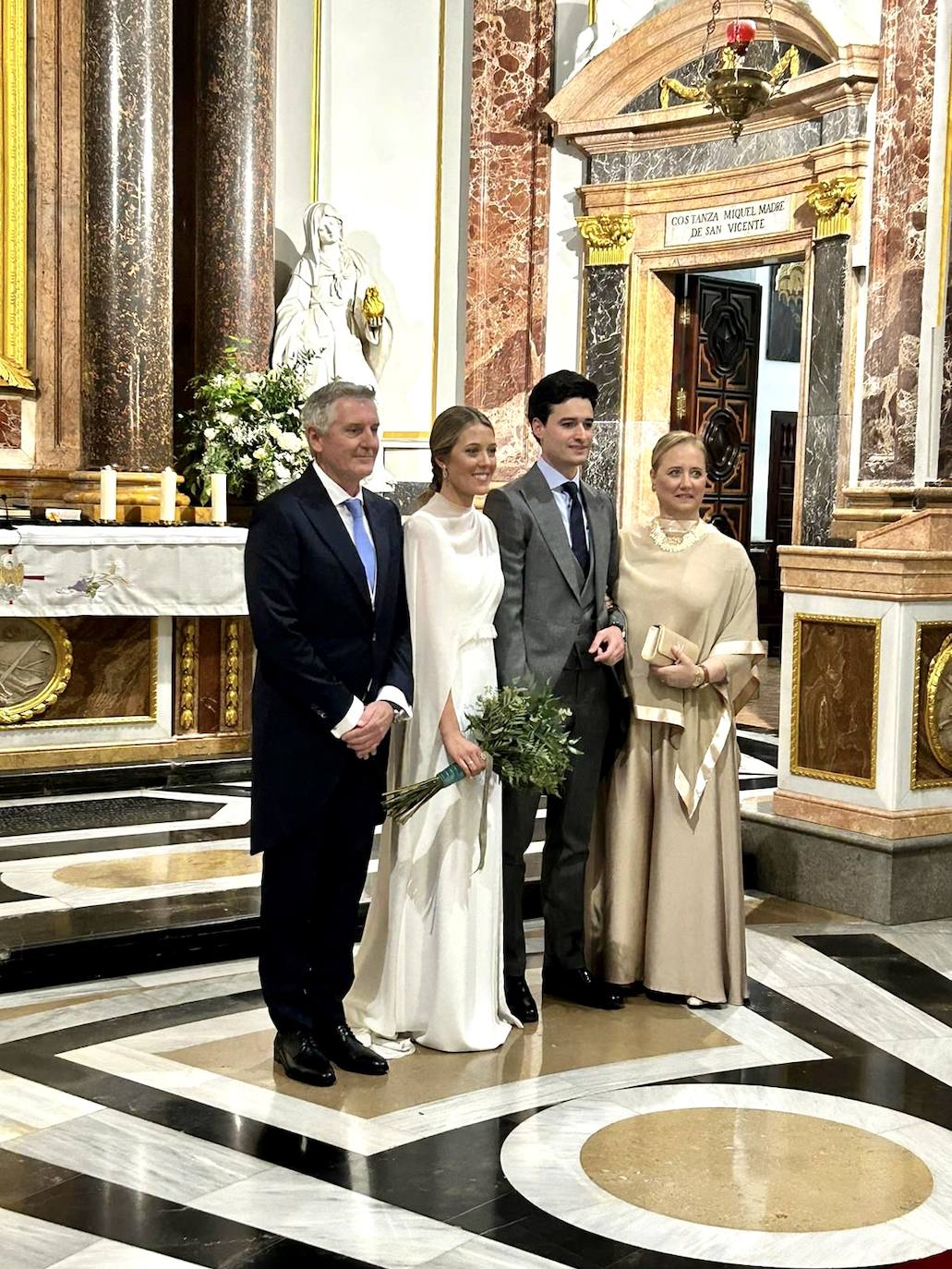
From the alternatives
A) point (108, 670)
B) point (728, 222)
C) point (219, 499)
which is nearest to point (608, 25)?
point (728, 222)

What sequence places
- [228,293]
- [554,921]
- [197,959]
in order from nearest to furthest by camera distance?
[554,921] → [197,959] → [228,293]

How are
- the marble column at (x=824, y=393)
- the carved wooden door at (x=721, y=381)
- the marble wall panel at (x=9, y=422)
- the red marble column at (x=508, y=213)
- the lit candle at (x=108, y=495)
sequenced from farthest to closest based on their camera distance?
the carved wooden door at (x=721, y=381)
the red marble column at (x=508, y=213)
the marble column at (x=824, y=393)
the marble wall panel at (x=9, y=422)
the lit candle at (x=108, y=495)

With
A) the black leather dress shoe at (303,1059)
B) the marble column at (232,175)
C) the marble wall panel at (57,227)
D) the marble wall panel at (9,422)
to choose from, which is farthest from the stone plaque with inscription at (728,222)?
the black leather dress shoe at (303,1059)

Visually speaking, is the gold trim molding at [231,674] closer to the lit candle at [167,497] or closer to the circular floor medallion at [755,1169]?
the lit candle at [167,497]

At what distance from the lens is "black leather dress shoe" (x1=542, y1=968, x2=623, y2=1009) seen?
178 inches

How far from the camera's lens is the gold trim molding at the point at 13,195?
27.0 ft

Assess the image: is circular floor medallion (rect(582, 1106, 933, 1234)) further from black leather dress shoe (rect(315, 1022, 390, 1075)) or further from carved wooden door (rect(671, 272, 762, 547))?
carved wooden door (rect(671, 272, 762, 547))

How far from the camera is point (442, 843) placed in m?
4.08

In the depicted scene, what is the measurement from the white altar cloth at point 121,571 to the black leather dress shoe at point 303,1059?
131 inches

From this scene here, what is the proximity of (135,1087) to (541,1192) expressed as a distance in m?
1.11

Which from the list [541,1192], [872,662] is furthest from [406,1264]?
[872,662]

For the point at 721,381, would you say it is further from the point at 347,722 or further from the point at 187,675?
the point at 347,722

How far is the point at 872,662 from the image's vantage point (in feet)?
18.5

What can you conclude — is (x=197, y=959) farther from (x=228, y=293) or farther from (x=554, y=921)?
(x=228, y=293)
